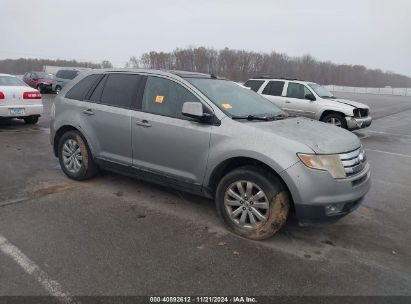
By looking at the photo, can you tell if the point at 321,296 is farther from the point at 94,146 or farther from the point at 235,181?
the point at 94,146

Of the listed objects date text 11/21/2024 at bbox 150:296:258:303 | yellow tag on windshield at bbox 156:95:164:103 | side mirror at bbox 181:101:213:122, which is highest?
yellow tag on windshield at bbox 156:95:164:103

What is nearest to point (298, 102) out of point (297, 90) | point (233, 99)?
point (297, 90)

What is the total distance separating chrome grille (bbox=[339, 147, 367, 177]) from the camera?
12.2ft

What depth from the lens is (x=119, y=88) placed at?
512 centimetres

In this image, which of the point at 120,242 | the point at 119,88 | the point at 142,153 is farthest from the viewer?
the point at 119,88

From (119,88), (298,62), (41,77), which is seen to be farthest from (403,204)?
(298,62)

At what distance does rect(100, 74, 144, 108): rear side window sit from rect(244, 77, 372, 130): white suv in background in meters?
6.98

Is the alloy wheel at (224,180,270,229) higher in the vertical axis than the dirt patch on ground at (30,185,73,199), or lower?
higher

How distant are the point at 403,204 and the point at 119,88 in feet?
14.8

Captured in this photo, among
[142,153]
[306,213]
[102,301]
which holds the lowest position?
[102,301]

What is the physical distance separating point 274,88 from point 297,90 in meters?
0.83

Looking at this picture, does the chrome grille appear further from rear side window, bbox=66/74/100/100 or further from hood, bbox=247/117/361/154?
rear side window, bbox=66/74/100/100

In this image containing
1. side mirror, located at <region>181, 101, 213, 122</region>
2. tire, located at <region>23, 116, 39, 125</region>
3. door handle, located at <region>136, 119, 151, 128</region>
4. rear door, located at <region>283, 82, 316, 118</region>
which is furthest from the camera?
rear door, located at <region>283, 82, 316, 118</region>

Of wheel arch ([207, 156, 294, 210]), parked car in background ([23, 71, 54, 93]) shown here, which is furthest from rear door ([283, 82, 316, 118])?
parked car in background ([23, 71, 54, 93])
